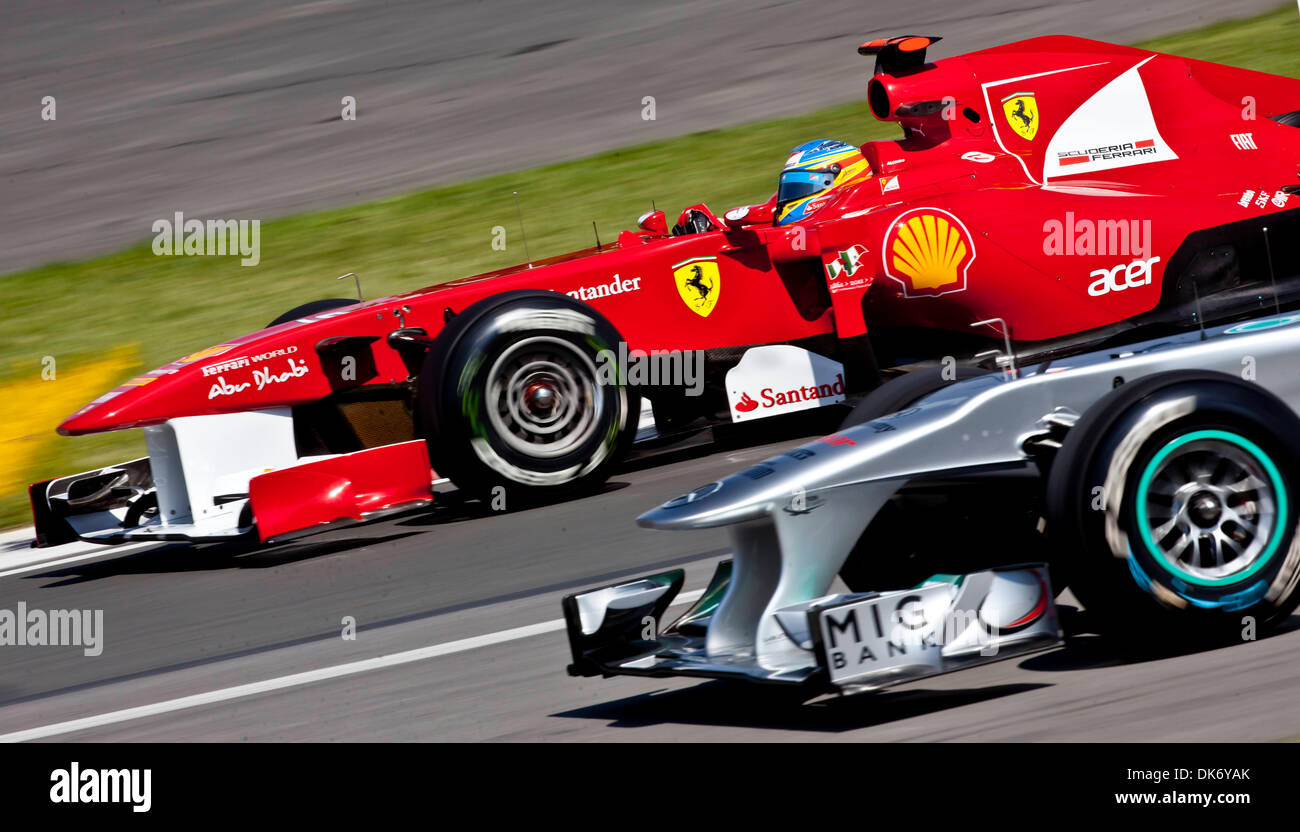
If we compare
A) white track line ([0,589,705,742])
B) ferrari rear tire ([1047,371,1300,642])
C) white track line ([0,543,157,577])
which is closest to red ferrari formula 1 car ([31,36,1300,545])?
white track line ([0,543,157,577])

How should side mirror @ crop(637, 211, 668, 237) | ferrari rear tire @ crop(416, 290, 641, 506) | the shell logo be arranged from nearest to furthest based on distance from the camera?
1. ferrari rear tire @ crop(416, 290, 641, 506)
2. the shell logo
3. side mirror @ crop(637, 211, 668, 237)

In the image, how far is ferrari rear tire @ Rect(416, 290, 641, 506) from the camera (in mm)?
6867

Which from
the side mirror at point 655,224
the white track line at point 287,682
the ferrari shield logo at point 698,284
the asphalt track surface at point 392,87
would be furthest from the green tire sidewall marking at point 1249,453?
the asphalt track surface at point 392,87

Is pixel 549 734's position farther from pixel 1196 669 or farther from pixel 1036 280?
pixel 1036 280

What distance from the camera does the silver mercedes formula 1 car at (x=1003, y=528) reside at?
366cm

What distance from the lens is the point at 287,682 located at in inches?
199

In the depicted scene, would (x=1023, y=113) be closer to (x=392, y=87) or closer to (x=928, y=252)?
(x=928, y=252)

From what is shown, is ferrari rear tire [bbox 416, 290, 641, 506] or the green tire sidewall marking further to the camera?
ferrari rear tire [bbox 416, 290, 641, 506]

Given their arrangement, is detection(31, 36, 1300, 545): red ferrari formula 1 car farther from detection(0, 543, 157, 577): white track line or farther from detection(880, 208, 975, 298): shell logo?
detection(0, 543, 157, 577): white track line

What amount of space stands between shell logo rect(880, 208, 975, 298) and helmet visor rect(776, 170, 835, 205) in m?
0.71

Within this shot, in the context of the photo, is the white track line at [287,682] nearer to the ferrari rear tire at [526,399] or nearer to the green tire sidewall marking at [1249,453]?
the ferrari rear tire at [526,399]

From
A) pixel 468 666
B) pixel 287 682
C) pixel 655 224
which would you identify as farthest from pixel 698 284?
pixel 287 682

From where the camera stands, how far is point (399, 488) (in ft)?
22.2

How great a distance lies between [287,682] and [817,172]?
4277 mm
